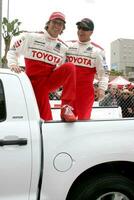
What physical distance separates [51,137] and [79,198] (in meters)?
0.62

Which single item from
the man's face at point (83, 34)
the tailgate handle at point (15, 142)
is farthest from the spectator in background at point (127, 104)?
the tailgate handle at point (15, 142)

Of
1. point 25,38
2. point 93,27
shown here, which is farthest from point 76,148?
point 93,27

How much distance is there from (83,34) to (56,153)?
217 cm

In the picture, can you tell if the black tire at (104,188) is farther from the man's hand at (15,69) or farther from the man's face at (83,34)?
the man's face at (83,34)

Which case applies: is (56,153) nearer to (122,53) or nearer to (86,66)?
(86,66)

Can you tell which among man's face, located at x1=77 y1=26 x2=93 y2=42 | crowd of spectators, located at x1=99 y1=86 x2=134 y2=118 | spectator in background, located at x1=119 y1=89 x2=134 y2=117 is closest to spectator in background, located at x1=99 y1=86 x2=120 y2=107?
crowd of spectators, located at x1=99 y1=86 x2=134 y2=118

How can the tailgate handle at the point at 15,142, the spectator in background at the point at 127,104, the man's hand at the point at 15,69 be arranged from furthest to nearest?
the spectator in background at the point at 127,104 → the man's hand at the point at 15,69 → the tailgate handle at the point at 15,142

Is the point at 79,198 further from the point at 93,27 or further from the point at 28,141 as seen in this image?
the point at 93,27

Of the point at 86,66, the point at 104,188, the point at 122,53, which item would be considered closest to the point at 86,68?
the point at 86,66

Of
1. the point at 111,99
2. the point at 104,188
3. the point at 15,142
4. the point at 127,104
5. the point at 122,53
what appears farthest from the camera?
the point at 122,53

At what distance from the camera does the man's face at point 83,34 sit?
17.9 ft

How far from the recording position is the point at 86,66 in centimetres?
558

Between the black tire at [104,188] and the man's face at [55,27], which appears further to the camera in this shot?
the man's face at [55,27]

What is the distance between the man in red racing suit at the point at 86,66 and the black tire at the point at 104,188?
5.10 ft
